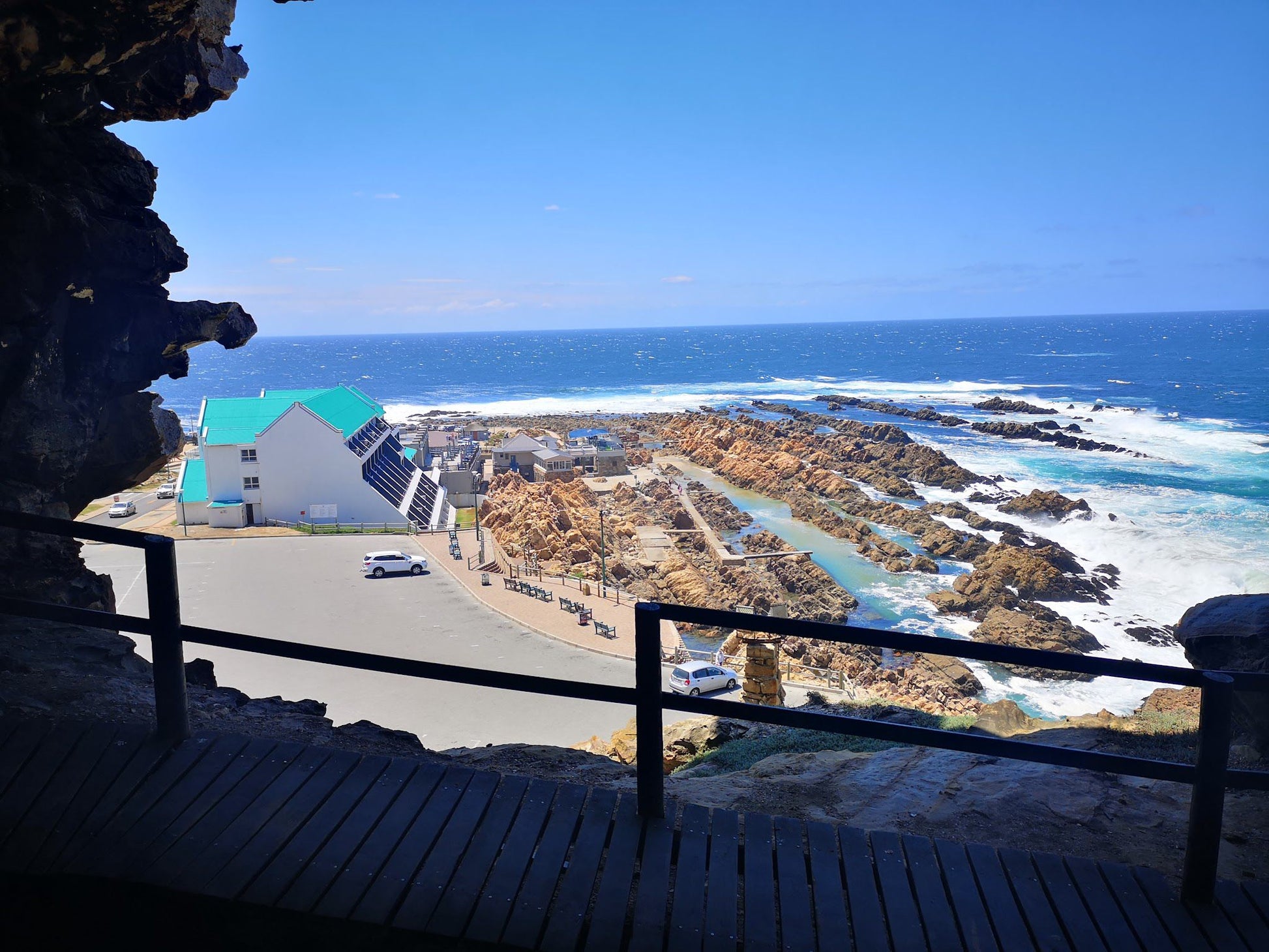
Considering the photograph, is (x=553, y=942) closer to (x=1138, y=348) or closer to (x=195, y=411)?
(x=195, y=411)

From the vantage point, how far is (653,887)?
293 centimetres

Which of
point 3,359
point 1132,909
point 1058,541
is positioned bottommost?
point 1058,541

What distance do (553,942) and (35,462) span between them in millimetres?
5851

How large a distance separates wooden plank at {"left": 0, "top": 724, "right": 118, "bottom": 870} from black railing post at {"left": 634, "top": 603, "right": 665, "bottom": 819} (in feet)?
7.00

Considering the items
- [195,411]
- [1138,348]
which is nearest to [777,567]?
[195,411]

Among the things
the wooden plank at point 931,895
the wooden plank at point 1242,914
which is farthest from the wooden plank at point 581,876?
the wooden plank at point 1242,914

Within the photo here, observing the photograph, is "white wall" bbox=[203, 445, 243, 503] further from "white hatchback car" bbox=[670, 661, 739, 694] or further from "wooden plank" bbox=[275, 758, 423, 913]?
"wooden plank" bbox=[275, 758, 423, 913]

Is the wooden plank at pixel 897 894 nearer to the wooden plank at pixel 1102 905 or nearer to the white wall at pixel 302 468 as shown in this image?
the wooden plank at pixel 1102 905

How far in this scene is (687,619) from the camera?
315cm

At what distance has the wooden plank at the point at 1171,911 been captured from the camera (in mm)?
2754

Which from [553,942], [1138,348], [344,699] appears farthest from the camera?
[1138,348]

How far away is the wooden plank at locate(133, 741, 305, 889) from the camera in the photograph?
9.53 ft

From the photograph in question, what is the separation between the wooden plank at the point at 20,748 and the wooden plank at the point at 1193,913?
13.8ft

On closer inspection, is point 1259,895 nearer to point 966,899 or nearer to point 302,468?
point 966,899
